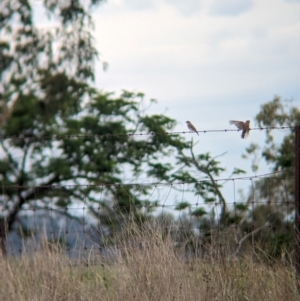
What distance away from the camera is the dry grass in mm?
4875

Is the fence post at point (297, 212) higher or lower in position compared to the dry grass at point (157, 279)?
higher

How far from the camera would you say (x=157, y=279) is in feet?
16.1

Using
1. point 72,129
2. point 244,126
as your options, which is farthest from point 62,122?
point 244,126

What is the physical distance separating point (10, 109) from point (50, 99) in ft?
4.10

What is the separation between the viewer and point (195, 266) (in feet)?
16.8

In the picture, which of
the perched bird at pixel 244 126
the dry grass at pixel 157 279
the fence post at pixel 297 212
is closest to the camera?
the dry grass at pixel 157 279

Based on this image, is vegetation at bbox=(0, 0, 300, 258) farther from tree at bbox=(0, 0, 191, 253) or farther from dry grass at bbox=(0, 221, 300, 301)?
dry grass at bbox=(0, 221, 300, 301)

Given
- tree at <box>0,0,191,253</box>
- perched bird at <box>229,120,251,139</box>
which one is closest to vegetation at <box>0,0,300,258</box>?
tree at <box>0,0,191,253</box>

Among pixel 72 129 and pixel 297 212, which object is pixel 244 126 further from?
pixel 72 129

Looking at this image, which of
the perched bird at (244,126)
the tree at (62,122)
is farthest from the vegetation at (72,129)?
the perched bird at (244,126)

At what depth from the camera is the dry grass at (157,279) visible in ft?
16.0

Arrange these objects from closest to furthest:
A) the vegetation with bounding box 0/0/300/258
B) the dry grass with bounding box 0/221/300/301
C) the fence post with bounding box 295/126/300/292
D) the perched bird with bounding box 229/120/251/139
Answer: the dry grass with bounding box 0/221/300/301 < the fence post with bounding box 295/126/300/292 < the perched bird with bounding box 229/120/251/139 < the vegetation with bounding box 0/0/300/258

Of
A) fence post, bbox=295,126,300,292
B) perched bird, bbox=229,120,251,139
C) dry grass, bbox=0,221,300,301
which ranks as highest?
perched bird, bbox=229,120,251,139

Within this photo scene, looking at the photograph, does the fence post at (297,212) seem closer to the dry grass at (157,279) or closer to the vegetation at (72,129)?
the dry grass at (157,279)
